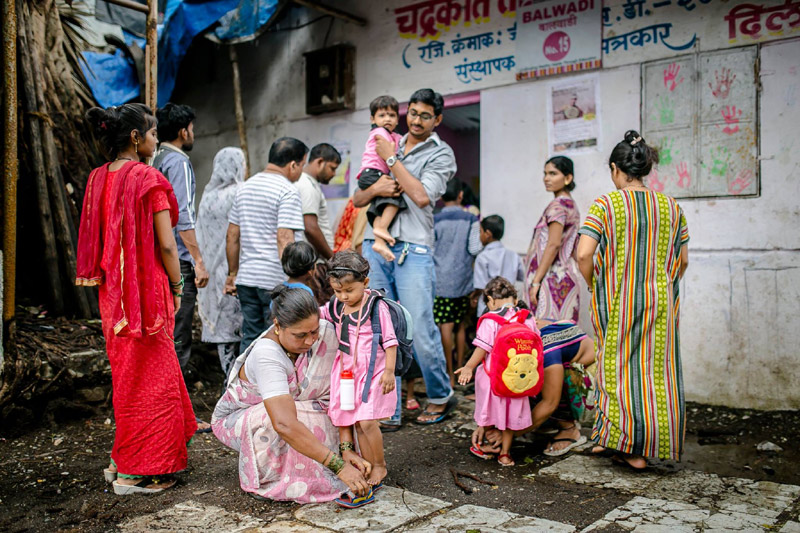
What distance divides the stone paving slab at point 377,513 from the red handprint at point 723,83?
12.1 ft

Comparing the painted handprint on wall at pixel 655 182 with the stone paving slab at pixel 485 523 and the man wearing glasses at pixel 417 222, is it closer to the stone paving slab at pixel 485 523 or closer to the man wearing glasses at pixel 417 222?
the man wearing glasses at pixel 417 222

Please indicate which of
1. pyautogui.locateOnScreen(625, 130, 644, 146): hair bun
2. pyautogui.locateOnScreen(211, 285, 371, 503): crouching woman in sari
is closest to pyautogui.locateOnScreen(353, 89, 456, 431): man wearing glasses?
pyautogui.locateOnScreen(211, 285, 371, 503): crouching woman in sari

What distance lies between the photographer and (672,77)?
5145mm

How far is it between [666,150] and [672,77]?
545 mm

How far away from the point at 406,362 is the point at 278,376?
733 mm

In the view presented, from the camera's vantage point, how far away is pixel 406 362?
339cm

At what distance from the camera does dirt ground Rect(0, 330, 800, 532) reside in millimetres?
3016

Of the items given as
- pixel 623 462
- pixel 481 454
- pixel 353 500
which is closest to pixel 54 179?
pixel 353 500

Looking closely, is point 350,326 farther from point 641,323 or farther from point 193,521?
point 641,323

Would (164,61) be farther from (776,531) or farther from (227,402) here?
(776,531)

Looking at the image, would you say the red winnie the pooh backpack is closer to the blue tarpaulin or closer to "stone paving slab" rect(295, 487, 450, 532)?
"stone paving slab" rect(295, 487, 450, 532)

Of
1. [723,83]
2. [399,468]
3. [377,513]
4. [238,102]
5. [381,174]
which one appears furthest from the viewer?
[238,102]

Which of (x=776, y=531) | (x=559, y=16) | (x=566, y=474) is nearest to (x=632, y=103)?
(x=559, y=16)

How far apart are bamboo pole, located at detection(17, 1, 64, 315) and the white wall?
4086 mm
